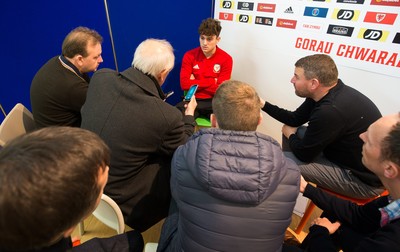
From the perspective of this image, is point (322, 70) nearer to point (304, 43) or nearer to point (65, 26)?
point (304, 43)

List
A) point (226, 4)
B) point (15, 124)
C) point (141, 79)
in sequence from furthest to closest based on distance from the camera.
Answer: point (226, 4), point (15, 124), point (141, 79)

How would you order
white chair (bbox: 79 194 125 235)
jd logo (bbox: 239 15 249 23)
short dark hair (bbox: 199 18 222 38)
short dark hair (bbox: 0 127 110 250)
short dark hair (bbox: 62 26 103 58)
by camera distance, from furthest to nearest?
jd logo (bbox: 239 15 249 23)
short dark hair (bbox: 199 18 222 38)
short dark hair (bbox: 62 26 103 58)
white chair (bbox: 79 194 125 235)
short dark hair (bbox: 0 127 110 250)

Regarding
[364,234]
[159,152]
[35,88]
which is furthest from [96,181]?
[35,88]

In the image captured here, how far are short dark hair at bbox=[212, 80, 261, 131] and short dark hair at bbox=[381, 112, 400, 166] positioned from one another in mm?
453

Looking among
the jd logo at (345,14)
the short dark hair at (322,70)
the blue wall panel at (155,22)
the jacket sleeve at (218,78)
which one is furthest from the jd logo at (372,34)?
the blue wall panel at (155,22)

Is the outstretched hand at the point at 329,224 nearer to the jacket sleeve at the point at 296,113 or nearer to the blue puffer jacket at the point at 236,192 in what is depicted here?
the blue puffer jacket at the point at 236,192

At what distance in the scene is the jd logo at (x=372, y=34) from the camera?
5.04 feet

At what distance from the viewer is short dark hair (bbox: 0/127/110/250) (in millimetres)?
418

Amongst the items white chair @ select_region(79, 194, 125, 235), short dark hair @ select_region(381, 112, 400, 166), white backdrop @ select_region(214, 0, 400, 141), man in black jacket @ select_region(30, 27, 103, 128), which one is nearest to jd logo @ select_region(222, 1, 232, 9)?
white backdrop @ select_region(214, 0, 400, 141)

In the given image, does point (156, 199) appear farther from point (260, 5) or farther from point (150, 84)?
point (260, 5)

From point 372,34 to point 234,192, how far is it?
160 cm

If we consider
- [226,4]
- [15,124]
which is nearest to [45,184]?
[15,124]

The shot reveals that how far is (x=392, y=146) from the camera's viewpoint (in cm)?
78

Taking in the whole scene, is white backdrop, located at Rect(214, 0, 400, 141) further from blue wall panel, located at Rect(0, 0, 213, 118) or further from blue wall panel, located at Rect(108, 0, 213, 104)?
blue wall panel, located at Rect(0, 0, 213, 118)
